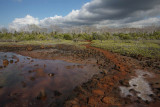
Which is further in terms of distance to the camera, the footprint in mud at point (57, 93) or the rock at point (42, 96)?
the footprint in mud at point (57, 93)

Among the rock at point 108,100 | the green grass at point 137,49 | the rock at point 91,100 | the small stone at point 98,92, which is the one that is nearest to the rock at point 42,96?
the rock at point 91,100

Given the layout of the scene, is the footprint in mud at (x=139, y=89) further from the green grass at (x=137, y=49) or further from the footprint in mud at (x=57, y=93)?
the green grass at (x=137, y=49)

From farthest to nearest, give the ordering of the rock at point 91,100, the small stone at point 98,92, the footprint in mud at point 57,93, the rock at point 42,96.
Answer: the footprint in mud at point 57,93 → the small stone at point 98,92 → the rock at point 42,96 → the rock at point 91,100

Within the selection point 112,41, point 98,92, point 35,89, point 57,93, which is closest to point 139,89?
point 98,92

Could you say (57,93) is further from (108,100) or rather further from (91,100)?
(108,100)

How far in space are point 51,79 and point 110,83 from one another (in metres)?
5.18

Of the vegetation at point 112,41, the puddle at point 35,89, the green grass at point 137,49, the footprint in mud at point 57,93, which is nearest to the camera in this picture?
the puddle at point 35,89

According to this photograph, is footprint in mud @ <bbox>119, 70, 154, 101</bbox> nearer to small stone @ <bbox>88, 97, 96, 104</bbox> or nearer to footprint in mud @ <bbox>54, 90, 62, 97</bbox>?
small stone @ <bbox>88, 97, 96, 104</bbox>

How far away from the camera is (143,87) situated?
258 inches

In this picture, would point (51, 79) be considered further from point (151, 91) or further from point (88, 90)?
point (151, 91)

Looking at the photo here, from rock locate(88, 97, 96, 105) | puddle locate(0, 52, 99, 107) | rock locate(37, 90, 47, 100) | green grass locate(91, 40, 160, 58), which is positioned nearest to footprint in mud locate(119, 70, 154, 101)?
rock locate(88, 97, 96, 105)

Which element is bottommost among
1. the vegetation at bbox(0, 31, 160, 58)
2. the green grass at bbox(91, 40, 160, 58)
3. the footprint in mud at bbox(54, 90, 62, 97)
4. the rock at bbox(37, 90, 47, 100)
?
the footprint in mud at bbox(54, 90, 62, 97)

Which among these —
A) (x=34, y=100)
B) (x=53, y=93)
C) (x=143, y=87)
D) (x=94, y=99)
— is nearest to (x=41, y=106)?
(x=34, y=100)

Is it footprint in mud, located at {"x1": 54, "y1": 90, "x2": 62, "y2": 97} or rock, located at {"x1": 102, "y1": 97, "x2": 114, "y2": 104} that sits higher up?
rock, located at {"x1": 102, "y1": 97, "x2": 114, "y2": 104}
